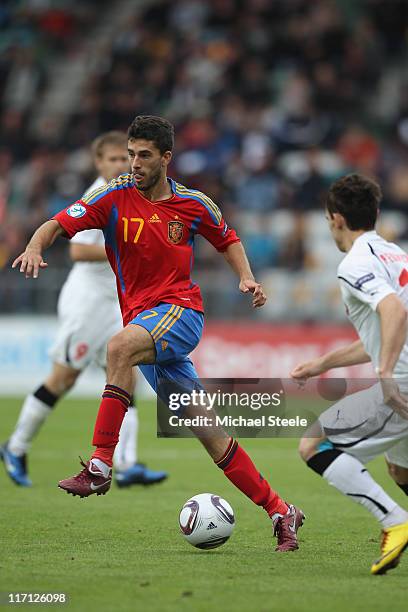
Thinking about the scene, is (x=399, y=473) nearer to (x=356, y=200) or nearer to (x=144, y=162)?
(x=356, y=200)

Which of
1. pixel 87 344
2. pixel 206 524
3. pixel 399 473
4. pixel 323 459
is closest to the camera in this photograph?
pixel 323 459

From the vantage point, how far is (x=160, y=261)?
6496mm

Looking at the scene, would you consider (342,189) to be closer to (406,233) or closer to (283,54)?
(406,233)

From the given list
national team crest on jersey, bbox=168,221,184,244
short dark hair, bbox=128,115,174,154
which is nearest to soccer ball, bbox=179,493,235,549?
national team crest on jersey, bbox=168,221,184,244

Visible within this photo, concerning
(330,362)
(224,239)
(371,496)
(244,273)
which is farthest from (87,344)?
(371,496)

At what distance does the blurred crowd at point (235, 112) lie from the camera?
1706 cm

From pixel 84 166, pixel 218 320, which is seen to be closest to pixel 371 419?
pixel 218 320

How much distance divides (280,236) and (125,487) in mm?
8322

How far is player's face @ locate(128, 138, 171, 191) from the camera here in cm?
644

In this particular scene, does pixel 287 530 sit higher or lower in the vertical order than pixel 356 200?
lower

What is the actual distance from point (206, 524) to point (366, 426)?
4.33ft

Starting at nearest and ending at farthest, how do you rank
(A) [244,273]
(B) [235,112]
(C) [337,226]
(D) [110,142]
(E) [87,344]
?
1. (C) [337,226]
2. (A) [244,273]
3. (D) [110,142]
4. (E) [87,344]
5. (B) [235,112]

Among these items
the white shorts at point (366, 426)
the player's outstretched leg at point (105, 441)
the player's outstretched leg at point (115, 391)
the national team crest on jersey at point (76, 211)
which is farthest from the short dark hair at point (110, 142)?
the white shorts at point (366, 426)

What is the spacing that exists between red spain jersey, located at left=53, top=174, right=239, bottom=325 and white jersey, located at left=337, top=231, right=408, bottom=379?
1.22 meters
